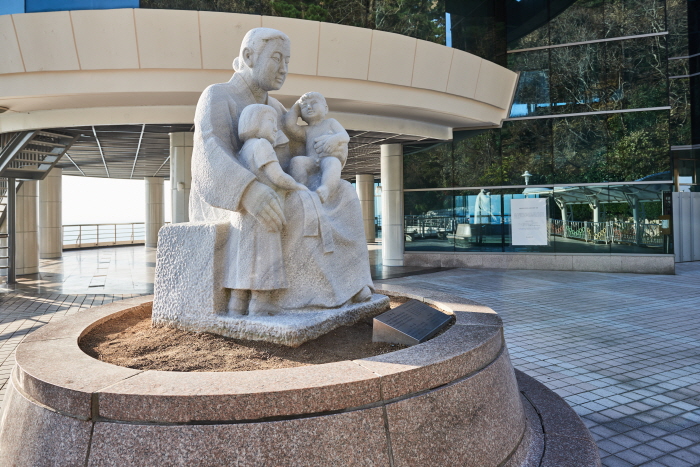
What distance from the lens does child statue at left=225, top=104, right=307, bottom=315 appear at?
379 cm

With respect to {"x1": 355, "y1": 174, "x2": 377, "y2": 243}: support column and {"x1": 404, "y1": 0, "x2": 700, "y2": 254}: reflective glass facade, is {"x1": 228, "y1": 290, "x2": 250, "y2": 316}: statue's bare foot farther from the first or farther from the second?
{"x1": 355, "y1": 174, "x2": 377, "y2": 243}: support column

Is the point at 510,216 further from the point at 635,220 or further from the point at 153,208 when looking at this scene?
the point at 153,208

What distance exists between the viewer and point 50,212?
19.9m

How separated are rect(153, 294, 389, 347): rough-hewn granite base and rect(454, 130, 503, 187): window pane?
1247 centimetres

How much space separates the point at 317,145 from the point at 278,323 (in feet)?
5.80

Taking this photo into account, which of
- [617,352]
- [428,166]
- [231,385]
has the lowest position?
[617,352]

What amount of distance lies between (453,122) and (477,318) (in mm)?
11946

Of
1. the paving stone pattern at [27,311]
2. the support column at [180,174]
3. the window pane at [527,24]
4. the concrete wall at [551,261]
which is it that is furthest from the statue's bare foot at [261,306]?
the window pane at [527,24]

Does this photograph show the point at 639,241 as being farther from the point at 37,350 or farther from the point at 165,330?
A: the point at 37,350

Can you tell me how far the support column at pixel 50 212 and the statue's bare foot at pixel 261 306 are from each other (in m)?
19.6

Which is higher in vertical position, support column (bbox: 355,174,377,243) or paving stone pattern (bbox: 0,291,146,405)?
support column (bbox: 355,174,377,243)

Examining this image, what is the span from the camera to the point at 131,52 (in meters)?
10.1

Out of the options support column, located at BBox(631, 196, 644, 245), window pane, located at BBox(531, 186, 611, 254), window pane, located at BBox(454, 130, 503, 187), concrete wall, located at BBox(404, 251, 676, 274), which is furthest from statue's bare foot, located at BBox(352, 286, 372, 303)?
support column, located at BBox(631, 196, 644, 245)

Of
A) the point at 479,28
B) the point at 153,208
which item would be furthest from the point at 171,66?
the point at 153,208
